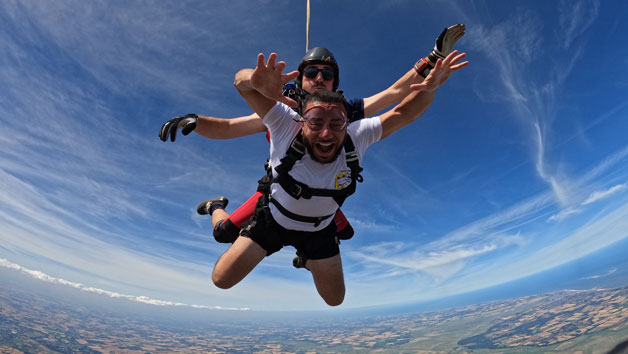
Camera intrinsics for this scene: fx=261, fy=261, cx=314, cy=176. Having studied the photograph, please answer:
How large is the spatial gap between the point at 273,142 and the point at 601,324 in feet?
408

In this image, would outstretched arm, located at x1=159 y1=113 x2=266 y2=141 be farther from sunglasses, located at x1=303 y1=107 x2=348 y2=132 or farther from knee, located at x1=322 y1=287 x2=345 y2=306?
knee, located at x1=322 y1=287 x2=345 y2=306

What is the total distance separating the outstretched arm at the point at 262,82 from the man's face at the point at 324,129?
23 cm

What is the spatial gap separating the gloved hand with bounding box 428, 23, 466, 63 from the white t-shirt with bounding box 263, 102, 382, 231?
0.91 metres

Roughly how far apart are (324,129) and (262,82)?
2.20ft

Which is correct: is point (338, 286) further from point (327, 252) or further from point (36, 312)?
point (36, 312)

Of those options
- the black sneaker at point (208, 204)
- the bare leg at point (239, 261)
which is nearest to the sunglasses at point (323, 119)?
the bare leg at point (239, 261)

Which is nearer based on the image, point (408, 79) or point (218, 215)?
point (408, 79)

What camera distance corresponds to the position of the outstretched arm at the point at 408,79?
2.67 meters

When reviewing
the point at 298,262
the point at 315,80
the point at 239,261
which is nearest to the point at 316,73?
the point at 315,80

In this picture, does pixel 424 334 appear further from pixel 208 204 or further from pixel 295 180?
pixel 295 180

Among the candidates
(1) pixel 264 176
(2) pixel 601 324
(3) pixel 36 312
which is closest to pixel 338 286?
(1) pixel 264 176

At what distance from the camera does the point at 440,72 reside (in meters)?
2.29

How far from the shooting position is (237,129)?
316 cm

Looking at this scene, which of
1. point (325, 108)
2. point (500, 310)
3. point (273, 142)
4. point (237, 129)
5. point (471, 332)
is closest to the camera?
point (325, 108)
